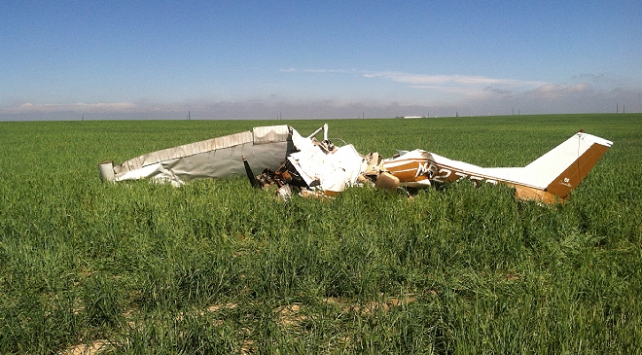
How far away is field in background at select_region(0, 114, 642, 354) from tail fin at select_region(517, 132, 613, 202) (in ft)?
1.29

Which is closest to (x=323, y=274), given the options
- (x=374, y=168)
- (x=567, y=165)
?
(x=374, y=168)

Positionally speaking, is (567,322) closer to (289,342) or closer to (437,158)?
(289,342)

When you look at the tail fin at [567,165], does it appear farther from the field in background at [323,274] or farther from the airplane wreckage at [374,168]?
the field in background at [323,274]

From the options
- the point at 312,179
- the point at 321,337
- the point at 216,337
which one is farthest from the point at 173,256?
the point at 312,179

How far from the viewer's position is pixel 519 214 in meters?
6.41

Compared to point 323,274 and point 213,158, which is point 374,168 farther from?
point 323,274

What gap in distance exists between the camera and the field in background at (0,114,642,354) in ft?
9.61

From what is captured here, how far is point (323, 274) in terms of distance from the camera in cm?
402

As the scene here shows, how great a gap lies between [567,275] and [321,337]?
239 cm

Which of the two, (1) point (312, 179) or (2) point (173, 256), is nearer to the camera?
(2) point (173, 256)

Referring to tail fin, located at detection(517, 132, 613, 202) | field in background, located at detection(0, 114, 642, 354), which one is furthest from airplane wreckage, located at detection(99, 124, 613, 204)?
field in background, located at detection(0, 114, 642, 354)

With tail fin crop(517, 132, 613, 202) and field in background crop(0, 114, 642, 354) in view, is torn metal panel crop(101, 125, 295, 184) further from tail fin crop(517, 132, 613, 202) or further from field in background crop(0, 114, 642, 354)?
tail fin crop(517, 132, 613, 202)

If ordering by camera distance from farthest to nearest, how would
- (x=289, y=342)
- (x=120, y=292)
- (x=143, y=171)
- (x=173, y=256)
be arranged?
(x=143, y=171)
(x=173, y=256)
(x=120, y=292)
(x=289, y=342)

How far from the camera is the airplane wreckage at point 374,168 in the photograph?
7293 mm
